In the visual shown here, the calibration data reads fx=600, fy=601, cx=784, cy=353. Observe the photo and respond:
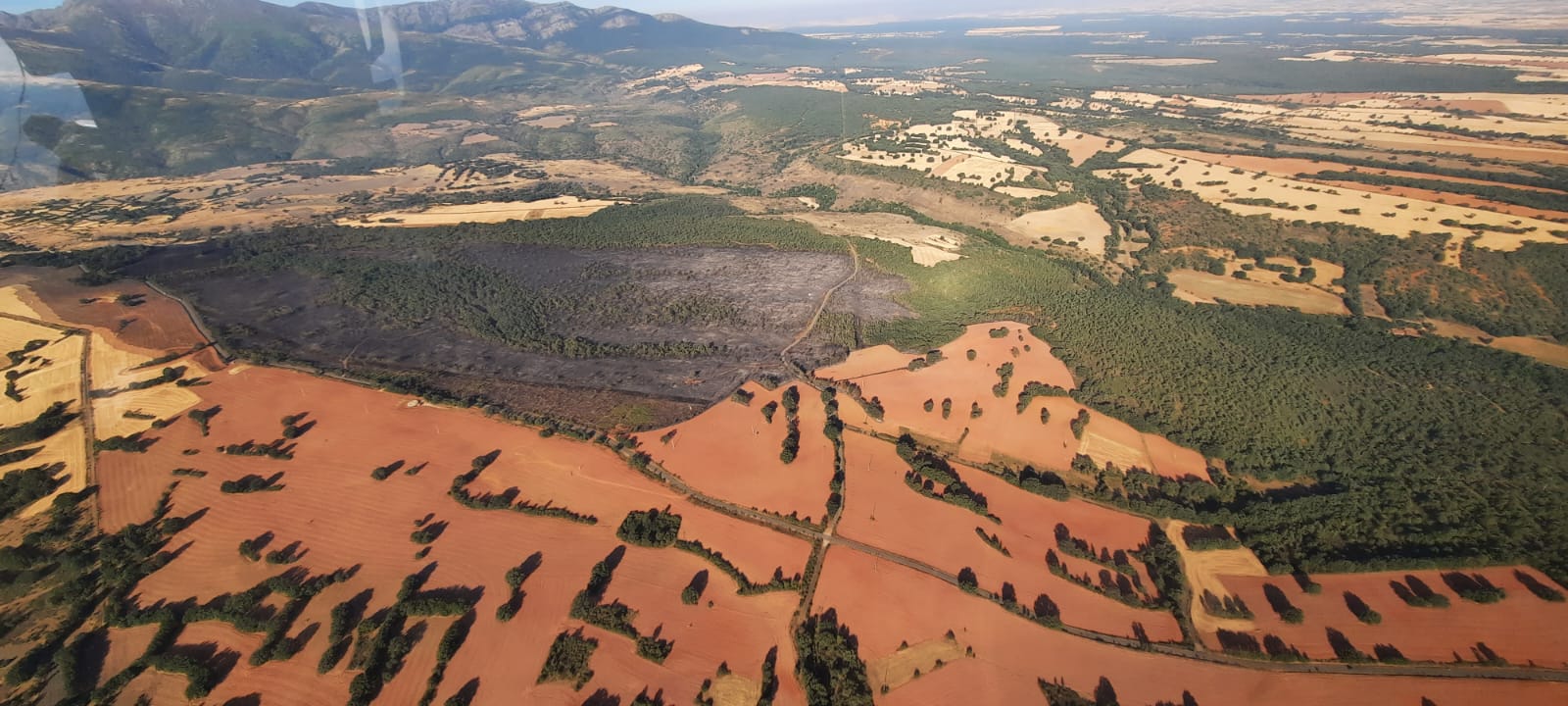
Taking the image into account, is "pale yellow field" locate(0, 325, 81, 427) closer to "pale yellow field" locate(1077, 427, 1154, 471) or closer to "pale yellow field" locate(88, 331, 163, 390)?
"pale yellow field" locate(88, 331, 163, 390)

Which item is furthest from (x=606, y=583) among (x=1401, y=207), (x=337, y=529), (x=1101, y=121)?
(x=1101, y=121)

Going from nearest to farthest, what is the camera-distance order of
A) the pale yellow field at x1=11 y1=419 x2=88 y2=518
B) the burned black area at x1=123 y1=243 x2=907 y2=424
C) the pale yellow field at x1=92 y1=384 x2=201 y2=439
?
the pale yellow field at x1=11 y1=419 x2=88 y2=518 → the pale yellow field at x1=92 y1=384 x2=201 y2=439 → the burned black area at x1=123 y1=243 x2=907 y2=424

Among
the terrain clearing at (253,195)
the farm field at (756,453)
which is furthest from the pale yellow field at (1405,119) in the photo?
the farm field at (756,453)

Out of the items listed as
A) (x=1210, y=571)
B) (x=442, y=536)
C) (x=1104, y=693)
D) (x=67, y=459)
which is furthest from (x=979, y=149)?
(x=67, y=459)

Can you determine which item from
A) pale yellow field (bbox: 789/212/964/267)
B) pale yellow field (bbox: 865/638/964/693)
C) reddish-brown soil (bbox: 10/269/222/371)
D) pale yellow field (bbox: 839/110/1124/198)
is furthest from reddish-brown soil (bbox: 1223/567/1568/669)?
reddish-brown soil (bbox: 10/269/222/371)

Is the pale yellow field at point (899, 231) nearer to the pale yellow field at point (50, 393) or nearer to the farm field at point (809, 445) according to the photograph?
the farm field at point (809, 445)

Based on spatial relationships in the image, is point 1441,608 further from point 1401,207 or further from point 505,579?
point 1401,207
